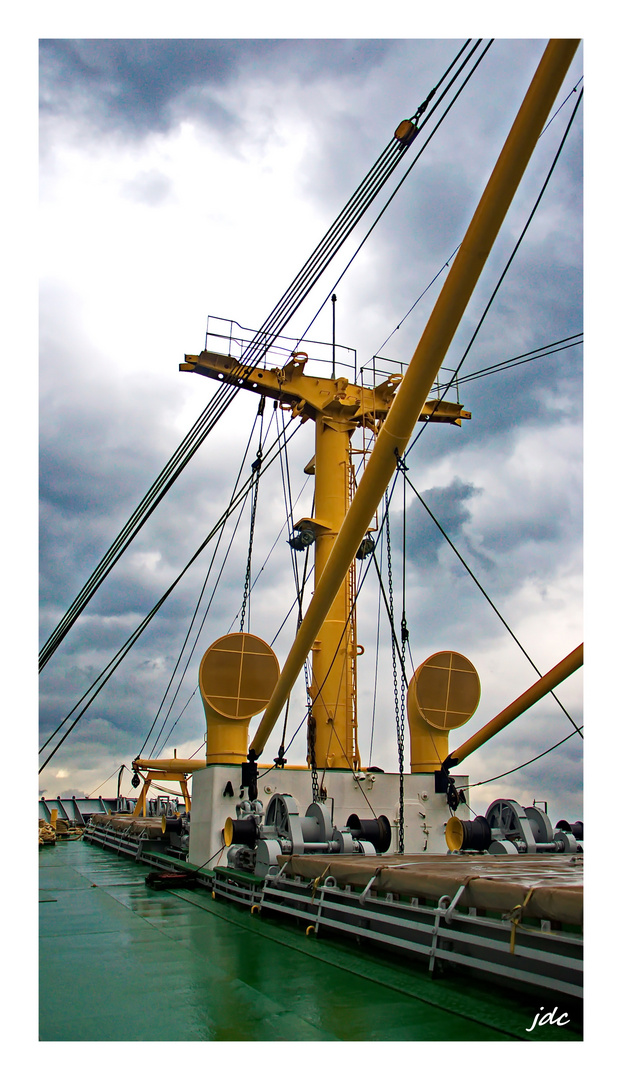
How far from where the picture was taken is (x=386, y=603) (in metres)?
14.7

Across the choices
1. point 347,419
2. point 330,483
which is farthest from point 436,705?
point 347,419

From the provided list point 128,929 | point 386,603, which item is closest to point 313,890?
point 128,929

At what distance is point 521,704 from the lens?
40.1ft

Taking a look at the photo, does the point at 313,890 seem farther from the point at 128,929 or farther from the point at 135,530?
the point at 135,530

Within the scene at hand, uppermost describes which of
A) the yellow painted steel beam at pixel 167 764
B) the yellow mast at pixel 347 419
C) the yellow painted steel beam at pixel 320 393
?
the yellow painted steel beam at pixel 320 393

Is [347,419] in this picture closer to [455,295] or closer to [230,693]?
[230,693]

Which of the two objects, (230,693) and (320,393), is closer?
(230,693)

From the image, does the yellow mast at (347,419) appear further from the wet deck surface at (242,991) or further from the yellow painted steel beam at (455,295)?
the wet deck surface at (242,991)

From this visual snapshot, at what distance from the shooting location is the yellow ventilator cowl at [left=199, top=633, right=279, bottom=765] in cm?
1416

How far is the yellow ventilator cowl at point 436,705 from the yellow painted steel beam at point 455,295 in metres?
6.81

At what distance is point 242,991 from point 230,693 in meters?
8.82

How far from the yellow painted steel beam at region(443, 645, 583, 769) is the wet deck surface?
5118 millimetres

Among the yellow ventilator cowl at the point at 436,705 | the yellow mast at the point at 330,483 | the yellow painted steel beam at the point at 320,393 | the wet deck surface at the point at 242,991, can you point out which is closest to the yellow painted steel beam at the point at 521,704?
the yellow ventilator cowl at the point at 436,705

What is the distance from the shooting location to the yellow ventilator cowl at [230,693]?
14156mm
